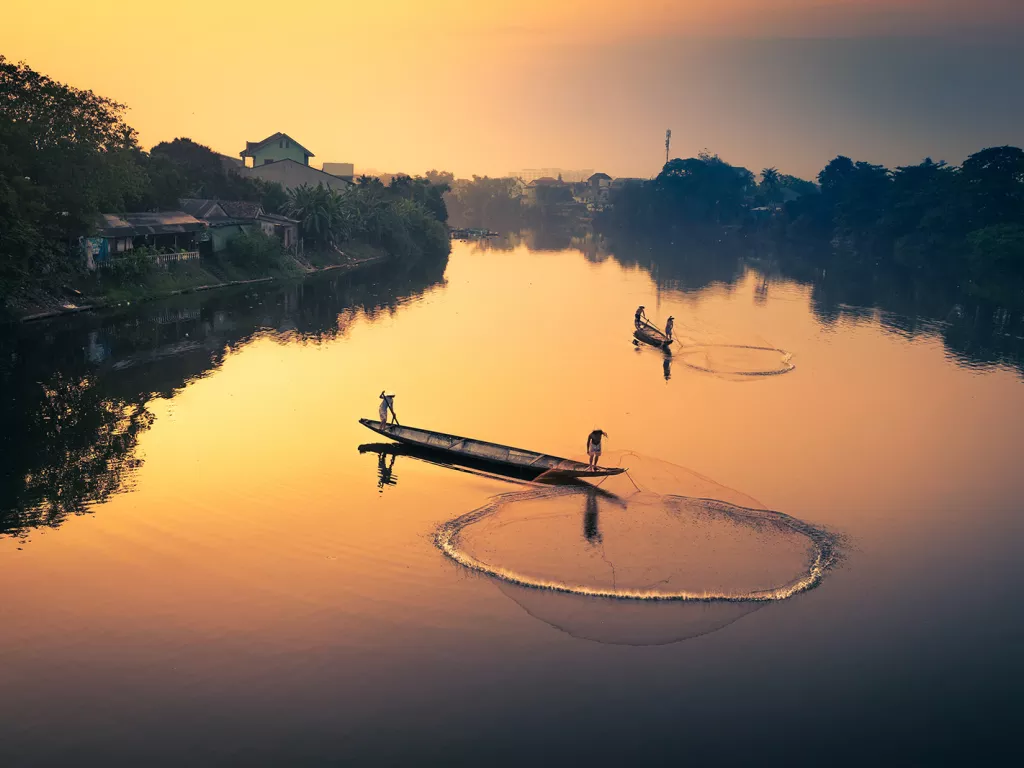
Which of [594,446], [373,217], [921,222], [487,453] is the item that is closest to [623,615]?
[594,446]

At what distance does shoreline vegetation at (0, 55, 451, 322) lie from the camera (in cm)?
4884

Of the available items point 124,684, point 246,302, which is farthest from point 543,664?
point 246,302

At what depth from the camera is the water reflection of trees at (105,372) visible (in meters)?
26.6

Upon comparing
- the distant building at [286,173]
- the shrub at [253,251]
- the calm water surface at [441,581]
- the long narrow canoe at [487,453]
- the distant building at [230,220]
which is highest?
the distant building at [286,173]

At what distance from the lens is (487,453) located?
28656mm

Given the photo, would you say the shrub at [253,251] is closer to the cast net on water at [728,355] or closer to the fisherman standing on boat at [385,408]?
the cast net on water at [728,355]

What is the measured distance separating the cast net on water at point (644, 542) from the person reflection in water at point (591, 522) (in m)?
0.03

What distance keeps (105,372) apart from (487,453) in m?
21.9

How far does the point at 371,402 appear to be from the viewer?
37250 mm

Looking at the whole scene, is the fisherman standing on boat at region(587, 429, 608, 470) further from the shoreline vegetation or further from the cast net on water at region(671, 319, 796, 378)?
the shoreline vegetation

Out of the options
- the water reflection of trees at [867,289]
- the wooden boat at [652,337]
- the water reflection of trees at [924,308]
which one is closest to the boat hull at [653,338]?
the wooden boat at [652,337]

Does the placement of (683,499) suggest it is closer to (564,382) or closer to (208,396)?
(564,382)

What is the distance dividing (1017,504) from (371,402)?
2437 centimetres

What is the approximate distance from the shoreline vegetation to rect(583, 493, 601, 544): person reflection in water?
36.3 meters
